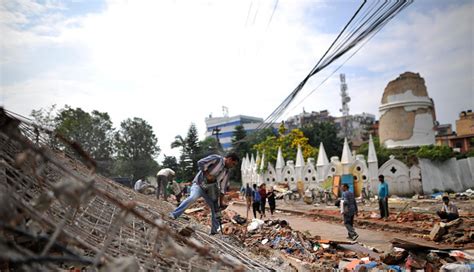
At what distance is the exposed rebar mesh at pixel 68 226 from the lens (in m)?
1.48

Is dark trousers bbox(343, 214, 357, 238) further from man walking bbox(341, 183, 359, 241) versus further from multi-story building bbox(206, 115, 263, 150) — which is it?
multi-story building bbox(206, 115, 263, 150)

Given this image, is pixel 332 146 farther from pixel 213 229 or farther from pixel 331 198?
pixel 213 229

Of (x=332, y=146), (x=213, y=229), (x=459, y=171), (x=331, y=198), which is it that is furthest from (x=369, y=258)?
(x=332, y=146)

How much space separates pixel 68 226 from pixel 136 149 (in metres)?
41.8

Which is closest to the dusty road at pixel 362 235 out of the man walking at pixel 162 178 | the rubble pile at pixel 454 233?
the rubble pile at pixel 454 233

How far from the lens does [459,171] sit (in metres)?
21.7

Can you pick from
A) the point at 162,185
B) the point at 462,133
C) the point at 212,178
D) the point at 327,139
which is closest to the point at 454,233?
the point at 212,178

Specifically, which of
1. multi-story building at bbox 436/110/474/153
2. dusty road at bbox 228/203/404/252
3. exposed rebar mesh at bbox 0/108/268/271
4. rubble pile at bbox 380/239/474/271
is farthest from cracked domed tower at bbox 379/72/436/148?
exposed rebar mesh at bbox 0/108/268/271

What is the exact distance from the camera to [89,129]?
1377 inches

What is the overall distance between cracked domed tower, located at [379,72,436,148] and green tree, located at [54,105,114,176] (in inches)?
1021

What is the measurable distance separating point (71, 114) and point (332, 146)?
3224cm

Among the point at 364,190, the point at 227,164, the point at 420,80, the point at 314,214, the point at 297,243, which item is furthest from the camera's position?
the point at 420,80

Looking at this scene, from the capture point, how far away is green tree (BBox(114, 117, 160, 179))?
41.0 meters

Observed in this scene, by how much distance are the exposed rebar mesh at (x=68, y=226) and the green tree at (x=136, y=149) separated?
37314 millimetres
